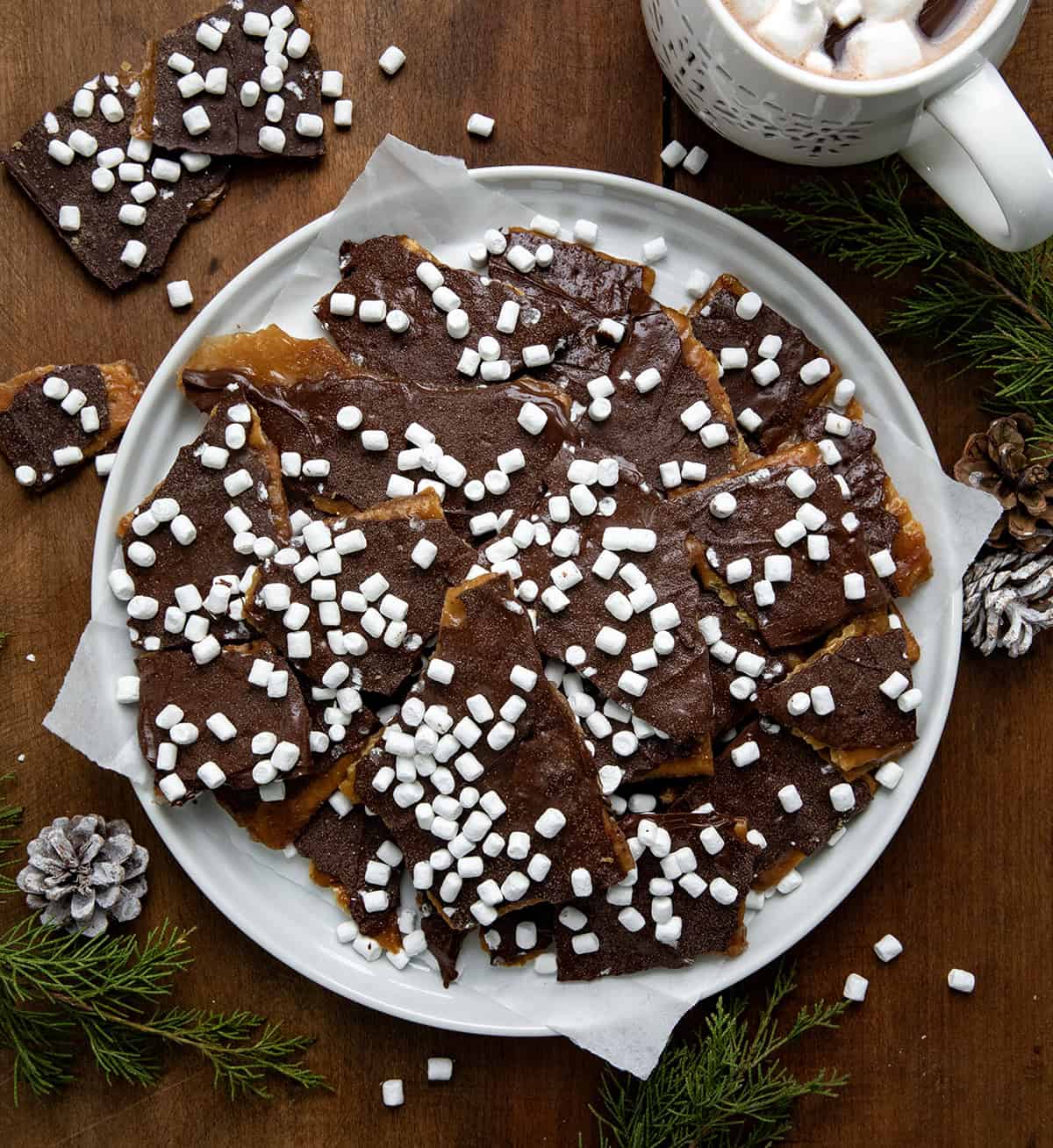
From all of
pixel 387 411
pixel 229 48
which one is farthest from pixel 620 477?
pixel 229 48

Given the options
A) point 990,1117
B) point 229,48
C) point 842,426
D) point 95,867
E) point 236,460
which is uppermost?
point 229,48

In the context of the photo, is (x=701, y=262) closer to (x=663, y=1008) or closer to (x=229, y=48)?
(x=229, y=48)

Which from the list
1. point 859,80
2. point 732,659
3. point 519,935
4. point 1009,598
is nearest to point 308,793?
point 519,935

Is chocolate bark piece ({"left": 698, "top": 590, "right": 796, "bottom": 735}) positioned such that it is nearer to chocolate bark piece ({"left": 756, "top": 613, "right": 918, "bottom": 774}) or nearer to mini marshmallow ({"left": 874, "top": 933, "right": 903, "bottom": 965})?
chocolate bark piece ({"left": 756, "top": 613, "right": 918, "bottom": 774})

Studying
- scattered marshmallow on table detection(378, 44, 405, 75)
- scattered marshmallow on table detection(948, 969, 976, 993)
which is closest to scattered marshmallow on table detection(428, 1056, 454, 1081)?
scattered marshmallow on table detection(948, 969, 976, 993)

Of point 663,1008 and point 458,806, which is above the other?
point 458,806

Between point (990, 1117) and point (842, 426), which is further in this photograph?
point (990, 1117)
